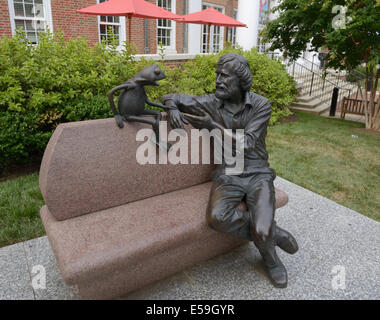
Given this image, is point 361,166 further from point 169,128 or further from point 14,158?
point 14,158

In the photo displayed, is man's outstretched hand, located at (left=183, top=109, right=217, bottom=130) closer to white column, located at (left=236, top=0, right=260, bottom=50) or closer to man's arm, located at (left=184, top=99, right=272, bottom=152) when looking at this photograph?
man's arm, located at (left=184, top=99, right=272, bottom=152)

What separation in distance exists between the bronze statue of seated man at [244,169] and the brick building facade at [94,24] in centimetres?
698

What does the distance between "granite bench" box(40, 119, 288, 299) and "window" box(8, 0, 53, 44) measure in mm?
9612

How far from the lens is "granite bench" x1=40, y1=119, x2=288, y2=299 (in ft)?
6.98

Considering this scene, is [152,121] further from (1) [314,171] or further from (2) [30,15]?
(2) [30,15]

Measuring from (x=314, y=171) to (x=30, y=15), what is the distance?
423 inches

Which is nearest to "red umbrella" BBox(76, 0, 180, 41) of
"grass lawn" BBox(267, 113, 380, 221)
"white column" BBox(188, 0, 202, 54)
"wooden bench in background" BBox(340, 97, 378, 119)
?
"grass lawn" BBox(267, 113, 380, 221)

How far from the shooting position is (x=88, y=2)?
462 inches

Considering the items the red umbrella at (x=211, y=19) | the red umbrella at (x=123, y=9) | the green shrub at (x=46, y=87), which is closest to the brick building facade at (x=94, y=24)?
the red umbrella at (x=123, y=9)

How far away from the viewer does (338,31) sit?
24.5 ft

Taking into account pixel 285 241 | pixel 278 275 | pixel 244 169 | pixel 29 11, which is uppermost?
pixel 29 11

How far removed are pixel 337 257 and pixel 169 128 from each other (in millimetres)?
2145

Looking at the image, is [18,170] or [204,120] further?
[18,170]

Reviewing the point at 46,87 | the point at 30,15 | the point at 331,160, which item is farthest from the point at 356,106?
the point at 30,15
